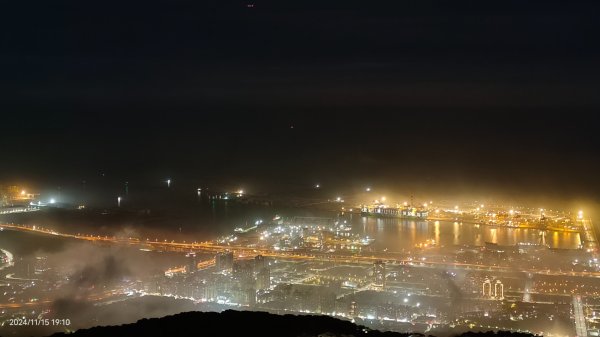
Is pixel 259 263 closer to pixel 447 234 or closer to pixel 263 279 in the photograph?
pixel 263 279

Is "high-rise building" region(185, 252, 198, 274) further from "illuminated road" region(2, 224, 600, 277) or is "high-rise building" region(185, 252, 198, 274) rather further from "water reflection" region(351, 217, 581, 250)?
"water reflection" region(351, 217, 581, 250)

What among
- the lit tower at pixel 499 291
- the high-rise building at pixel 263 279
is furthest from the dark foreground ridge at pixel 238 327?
the high-rise building at pixel 263 279

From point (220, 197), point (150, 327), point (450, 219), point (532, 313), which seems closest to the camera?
point (150, 327)

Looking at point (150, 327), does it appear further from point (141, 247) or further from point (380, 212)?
point (380, 212)

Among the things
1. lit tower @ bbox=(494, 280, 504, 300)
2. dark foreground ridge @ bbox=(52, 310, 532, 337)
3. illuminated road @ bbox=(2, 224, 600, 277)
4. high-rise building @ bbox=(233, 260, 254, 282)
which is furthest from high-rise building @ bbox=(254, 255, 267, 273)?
dark foreground ridge @ bbox=(52, 310, 532, 337)

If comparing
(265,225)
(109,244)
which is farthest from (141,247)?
(265,225)

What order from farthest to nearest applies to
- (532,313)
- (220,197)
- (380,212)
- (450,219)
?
(220,197) < (380,212) < (450,219) < (532,313)
